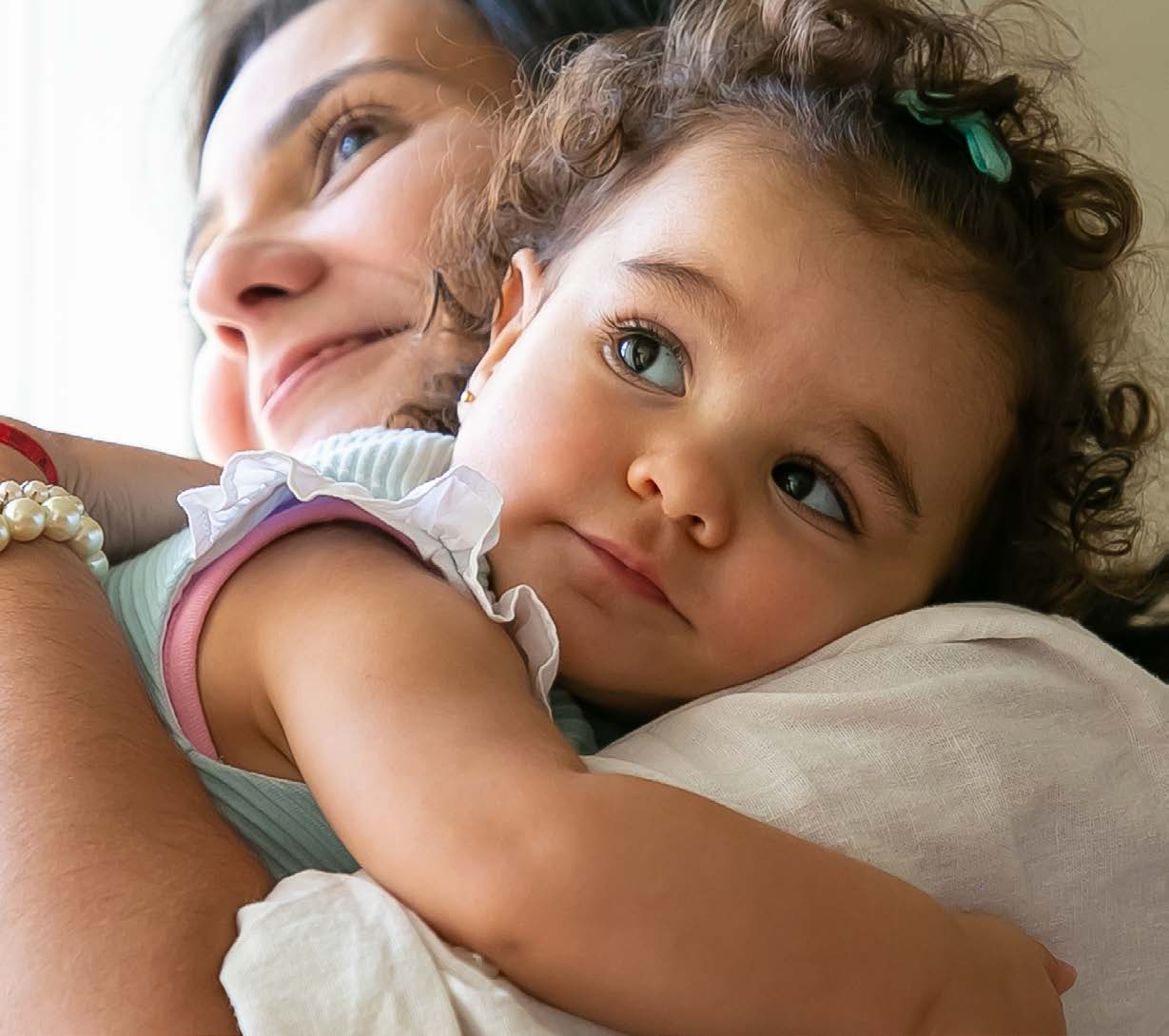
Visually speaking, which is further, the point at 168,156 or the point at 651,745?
the point at 168,156

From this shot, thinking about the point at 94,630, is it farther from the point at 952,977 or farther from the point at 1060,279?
the point at 1060,279

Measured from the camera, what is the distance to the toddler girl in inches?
26.2

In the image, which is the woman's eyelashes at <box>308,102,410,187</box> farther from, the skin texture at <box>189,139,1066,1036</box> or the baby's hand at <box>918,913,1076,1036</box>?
the baby's hand at <box>918,913,1076,1036</box>

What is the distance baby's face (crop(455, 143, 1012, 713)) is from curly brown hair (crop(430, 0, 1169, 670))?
0.21 ft

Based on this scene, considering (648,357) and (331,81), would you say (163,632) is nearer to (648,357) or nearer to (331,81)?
(648,357)

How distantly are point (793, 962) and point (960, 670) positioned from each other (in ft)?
0.87

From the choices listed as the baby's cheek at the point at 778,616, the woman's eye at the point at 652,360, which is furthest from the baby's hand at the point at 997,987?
the woman's eye at the point at 652,360

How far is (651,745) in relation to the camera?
83 centimetres

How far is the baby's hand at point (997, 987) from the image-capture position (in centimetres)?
71

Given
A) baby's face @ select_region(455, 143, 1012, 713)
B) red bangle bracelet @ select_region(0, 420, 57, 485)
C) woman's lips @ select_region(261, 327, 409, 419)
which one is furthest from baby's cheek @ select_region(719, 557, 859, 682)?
woman's lips @ select_region(261, 327, 409, 419)

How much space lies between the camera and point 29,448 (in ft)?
3.49

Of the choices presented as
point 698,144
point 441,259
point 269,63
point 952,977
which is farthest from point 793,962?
point 269,63

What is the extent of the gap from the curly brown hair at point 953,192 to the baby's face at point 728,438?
2.5 inches

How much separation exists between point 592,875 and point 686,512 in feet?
1.17
